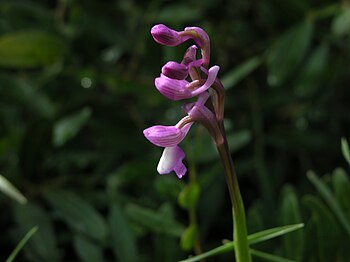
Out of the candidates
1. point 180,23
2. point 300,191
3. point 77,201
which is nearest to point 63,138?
point 77,201

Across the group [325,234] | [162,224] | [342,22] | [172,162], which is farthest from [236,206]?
[342,22]

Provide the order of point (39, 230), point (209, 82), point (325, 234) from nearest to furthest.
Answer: point (209, 82) < point (325, 234) < point (39, 230)

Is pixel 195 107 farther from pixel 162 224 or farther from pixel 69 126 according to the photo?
pixel 69 126

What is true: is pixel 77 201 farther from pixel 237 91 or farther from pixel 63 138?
pixel 237 91

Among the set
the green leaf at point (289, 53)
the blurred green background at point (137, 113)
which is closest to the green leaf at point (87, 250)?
the blurred green background at point (137, 113)

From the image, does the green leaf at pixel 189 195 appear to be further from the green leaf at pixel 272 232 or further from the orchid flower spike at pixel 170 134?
the orchid flower spike at pixel 170 134

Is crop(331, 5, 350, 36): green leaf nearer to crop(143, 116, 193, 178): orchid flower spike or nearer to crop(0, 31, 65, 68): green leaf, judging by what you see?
crop(0, 31, 65, 68): green leaf

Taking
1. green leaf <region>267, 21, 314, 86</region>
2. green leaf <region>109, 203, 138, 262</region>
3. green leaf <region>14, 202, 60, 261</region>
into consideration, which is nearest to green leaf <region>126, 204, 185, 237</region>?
green leaf <region>109, 203, 138, 262</region>
